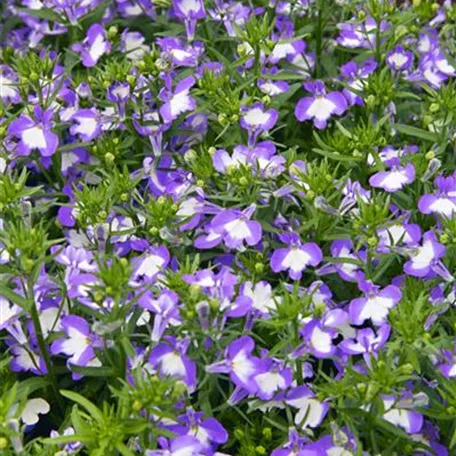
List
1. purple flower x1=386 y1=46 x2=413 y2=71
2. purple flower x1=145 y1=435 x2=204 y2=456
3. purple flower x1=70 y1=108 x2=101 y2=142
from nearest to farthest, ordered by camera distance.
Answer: purple flower x1=145 y1=435 x2=204 y2=456, purple flower x1=70 y1=108 x2=101 y2=142, purple flower x1=386 y1=46 x2=413 y2=71

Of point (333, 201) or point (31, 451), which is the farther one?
point (333, 201)

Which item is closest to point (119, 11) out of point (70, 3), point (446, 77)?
point (70, 3)

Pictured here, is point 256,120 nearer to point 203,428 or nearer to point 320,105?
point 320,105

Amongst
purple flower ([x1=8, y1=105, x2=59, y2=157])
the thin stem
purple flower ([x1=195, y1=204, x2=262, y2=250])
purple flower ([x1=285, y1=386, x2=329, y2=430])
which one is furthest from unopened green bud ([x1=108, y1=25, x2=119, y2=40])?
purple flower ([x1=285, y1=386, x2=329, y2=430])

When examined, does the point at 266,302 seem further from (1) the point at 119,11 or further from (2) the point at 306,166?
(1) the point at 119,11

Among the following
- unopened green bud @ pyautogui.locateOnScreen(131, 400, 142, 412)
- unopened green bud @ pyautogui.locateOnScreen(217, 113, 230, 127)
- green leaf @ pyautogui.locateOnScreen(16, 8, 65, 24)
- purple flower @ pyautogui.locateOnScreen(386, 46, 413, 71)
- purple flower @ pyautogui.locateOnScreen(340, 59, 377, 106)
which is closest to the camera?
unopened green bud @ pyautogui.locateOnScreen(131, 400, 142, 412)

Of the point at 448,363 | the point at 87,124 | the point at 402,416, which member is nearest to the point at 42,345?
the point at 87,124

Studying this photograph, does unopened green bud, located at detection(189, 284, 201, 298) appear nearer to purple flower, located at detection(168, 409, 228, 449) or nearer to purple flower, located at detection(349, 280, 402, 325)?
purple flower, located at detection(168, 409, 228, 449)
